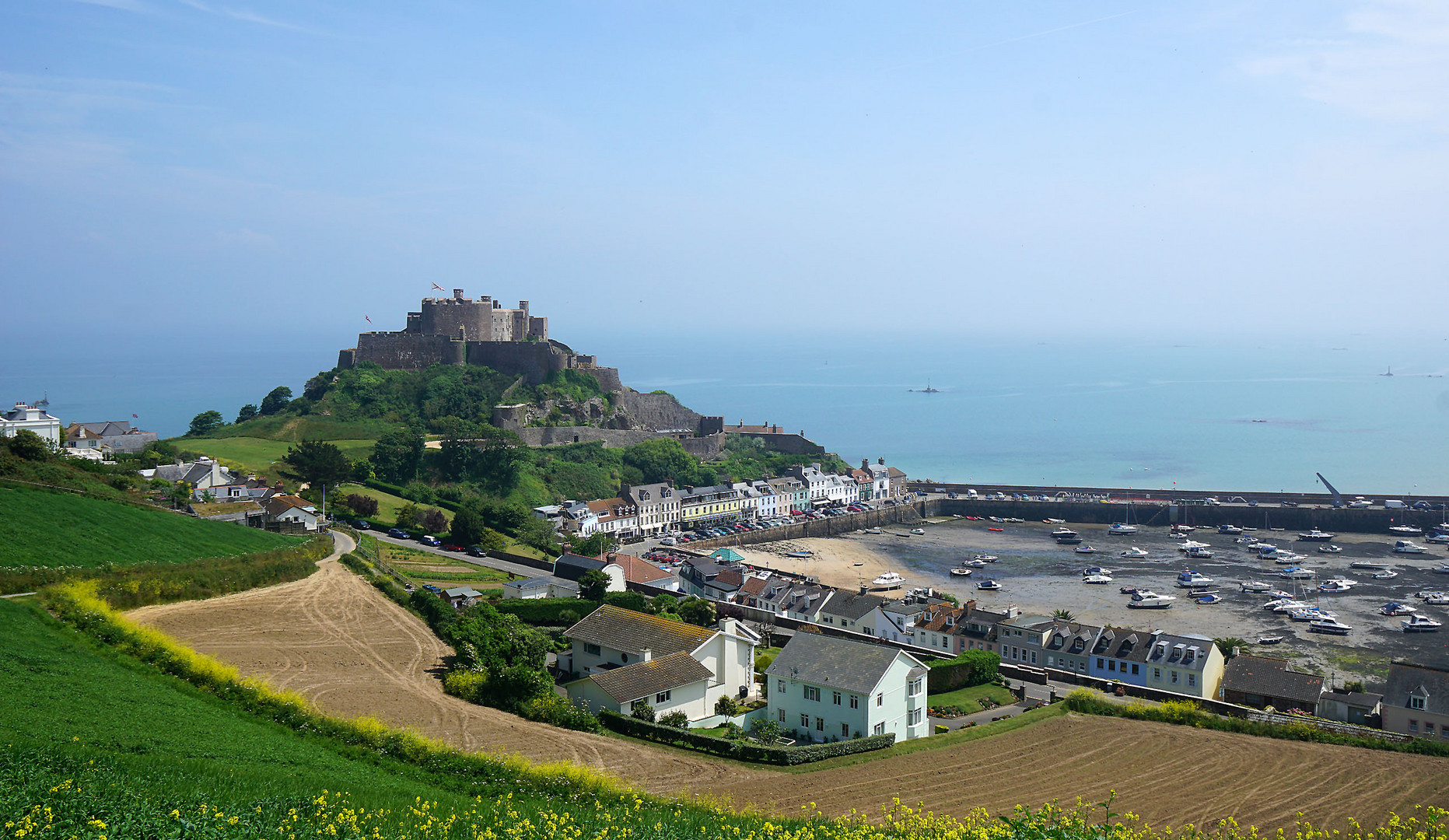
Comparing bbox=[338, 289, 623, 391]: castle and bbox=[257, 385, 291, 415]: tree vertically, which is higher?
bbox=[338, 289, 623, 391]: castle

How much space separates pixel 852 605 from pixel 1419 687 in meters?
12.6

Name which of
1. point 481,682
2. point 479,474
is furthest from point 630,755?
point 479,474

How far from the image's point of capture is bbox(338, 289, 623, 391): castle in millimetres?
51438

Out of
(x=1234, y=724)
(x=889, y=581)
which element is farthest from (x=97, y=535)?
(x=889, y=581)

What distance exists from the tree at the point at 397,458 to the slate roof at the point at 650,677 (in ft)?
82.7

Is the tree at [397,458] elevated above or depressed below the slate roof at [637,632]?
above

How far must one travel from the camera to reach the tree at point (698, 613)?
80.3ft

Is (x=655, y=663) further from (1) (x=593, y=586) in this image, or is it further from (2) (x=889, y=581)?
(2) (x=889, y=581)

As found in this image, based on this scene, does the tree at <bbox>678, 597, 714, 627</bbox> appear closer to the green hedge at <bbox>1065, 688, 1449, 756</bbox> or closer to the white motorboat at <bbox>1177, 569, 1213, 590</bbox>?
the green hedge at <bbox>1065, 688, 1449, 756</bbox>

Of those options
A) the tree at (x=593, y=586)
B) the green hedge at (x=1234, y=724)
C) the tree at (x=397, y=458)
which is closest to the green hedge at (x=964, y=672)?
the green hedge at (x=1234, y=724)

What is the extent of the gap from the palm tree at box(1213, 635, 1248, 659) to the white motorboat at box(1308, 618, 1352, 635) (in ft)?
9.10

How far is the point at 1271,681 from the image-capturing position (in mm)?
20938

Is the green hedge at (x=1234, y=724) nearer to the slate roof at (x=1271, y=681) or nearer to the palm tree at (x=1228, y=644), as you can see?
the slate roof at (x=1271, y=681)

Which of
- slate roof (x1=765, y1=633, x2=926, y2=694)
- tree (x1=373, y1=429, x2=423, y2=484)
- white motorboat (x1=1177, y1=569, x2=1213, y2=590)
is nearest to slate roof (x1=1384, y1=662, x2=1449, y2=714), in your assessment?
slate roof (x1=765, y1=633, x2=926, y2=694)
